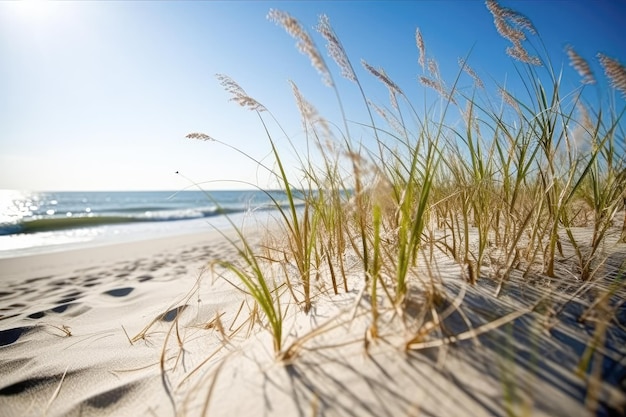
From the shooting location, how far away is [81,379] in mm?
1261

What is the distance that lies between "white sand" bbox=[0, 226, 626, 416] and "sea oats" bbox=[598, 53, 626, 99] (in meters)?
0.74

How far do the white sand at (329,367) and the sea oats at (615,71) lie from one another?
744mm

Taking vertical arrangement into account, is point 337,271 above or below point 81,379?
above

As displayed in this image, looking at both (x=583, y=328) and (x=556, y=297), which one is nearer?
(x=583, y=328)

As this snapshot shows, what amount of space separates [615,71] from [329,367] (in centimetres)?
144

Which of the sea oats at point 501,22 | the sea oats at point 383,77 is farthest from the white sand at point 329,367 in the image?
the sea oats at point 501,22

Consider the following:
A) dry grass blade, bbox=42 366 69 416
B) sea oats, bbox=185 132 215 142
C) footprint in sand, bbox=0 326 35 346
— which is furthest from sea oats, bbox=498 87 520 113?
footprint in sand, bbox=0 326 35 346

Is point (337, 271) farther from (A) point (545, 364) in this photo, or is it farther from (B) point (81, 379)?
(B) point (81, 379)

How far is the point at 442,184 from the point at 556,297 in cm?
151

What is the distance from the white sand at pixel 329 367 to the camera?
2.16 feet

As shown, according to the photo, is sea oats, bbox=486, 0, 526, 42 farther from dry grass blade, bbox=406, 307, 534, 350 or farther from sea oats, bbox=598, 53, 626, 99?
dry grass blade, bbox=406, 307, 534, 350

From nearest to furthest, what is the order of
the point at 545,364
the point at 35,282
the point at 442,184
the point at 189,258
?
1. the point at 545,364
2. the point at 442,184
3. the point at 35,282
4. the point at 189,258

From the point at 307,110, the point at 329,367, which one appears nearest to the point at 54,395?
the point at 329,367

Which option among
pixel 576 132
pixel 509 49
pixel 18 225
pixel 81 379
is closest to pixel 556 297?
pixel 576 132
